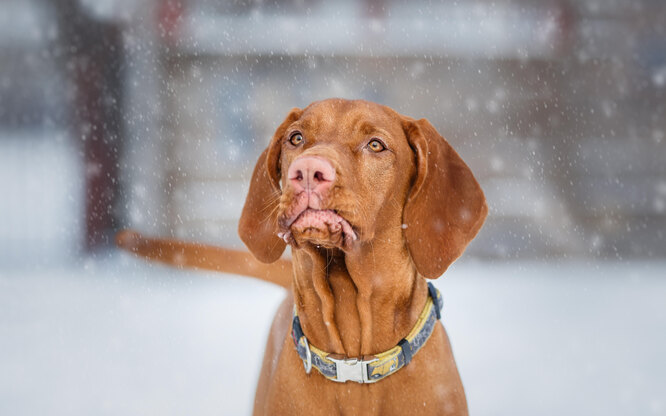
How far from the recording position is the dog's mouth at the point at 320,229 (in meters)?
2.05

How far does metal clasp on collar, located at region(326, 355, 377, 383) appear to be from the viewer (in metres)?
2.25

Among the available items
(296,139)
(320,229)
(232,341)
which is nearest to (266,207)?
(296,139)

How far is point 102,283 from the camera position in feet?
20.2

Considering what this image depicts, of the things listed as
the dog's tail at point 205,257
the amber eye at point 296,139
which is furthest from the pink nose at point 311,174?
the dog's tail at point 205,257

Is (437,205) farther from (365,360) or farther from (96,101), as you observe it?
(96,101)

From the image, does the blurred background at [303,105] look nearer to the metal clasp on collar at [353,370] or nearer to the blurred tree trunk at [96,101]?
the blurred tree trunk at [96,101]

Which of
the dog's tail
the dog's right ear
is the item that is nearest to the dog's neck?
the dog's right ear

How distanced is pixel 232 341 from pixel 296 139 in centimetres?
227

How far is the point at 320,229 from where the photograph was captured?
207 centimetres

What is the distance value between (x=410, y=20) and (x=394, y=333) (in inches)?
307

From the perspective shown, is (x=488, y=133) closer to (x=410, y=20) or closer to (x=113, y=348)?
(x=410, y=20)

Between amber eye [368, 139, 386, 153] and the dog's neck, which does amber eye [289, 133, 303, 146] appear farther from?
the dog's neck

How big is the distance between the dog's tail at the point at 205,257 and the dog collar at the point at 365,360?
35.4 inches

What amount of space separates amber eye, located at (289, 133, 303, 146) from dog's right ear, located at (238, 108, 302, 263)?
5.0 inches
